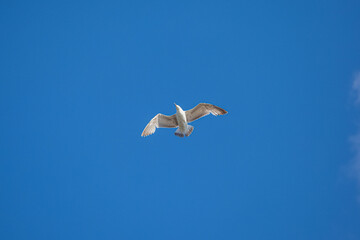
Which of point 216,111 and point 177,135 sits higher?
point 216,111

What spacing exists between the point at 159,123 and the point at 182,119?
1412 millimetres

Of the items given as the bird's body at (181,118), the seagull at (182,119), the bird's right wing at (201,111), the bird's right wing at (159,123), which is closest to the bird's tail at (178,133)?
the seagull at (182,119)

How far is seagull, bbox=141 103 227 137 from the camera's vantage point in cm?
1485

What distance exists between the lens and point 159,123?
51.1 ft

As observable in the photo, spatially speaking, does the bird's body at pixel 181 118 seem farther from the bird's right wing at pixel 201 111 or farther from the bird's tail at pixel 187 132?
the bird's right wing at pixel 201 111

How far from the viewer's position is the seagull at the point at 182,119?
48.7 ft

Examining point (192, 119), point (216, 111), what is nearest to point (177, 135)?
point (192, 119)

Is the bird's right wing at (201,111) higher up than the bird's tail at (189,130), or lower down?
higher up

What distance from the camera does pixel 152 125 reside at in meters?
15.6

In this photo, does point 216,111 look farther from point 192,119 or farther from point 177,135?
point 177,135

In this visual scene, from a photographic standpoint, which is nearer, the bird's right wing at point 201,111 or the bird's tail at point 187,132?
the bird's right wing at point 201,111

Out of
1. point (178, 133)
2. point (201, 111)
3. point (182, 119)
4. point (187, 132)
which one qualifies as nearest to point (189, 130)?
point (187, 132)

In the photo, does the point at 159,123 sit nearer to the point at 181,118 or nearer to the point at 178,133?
the point at 178,133

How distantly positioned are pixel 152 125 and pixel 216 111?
10.9 feet
